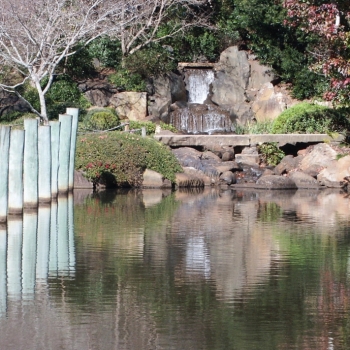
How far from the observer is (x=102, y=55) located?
1511 inches

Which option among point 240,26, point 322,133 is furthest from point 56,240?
point 240,26

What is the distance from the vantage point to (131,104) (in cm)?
3553

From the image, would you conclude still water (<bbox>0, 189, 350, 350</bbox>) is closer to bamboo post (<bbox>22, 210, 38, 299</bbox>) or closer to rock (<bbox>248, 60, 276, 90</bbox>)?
bamboo post (<bbox>22, 210, 38, 299</bbox>)

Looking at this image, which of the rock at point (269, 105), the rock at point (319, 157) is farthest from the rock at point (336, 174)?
the rock at point (269, 105)

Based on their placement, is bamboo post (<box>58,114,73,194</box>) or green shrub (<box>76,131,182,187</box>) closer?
bamboo post (<box>58,114,73,194</box>)

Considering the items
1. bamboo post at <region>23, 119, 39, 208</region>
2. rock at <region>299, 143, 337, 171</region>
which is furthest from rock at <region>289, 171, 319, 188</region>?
bamboo post at <region>23, 119, 39, 208</region>

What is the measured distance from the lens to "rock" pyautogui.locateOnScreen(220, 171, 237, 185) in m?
26.0

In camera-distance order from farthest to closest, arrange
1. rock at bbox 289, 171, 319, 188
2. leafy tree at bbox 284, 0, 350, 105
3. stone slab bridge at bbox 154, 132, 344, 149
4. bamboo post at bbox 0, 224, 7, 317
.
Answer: stone slab bridge at bbox 154, 132, 344, 149 < rock at bbox 289, 171, 319, 188 < leafy tree at bbox 284, 0, 350, 105 < bamboo post at bbox 0, 224, 7, 317

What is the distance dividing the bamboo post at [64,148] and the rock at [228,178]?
6.16m

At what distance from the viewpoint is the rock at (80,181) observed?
2400cm

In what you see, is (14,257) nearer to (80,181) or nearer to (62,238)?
(62,238)

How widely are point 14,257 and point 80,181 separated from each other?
35.5ft

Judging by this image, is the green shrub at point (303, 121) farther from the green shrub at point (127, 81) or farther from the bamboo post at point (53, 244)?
the bamboo post at point (53, 244)

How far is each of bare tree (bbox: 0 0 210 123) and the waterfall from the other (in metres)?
3.47
